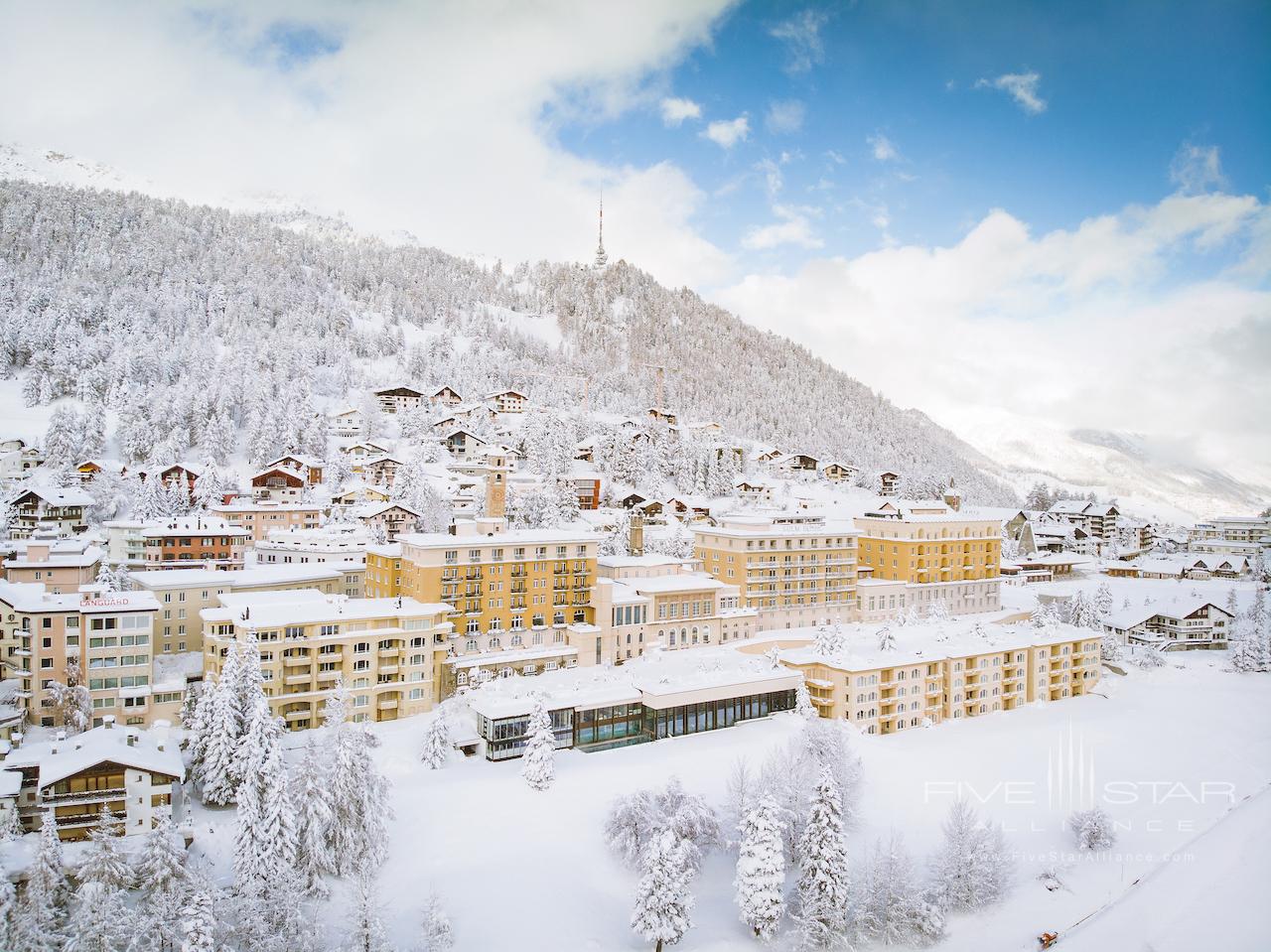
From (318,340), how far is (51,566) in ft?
230

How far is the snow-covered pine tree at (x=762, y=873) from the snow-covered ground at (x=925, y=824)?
3.66 feet

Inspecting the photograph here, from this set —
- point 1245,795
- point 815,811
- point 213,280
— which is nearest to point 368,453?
point 213,280

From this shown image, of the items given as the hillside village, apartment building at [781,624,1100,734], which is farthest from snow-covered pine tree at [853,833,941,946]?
apartment building at [781,624,1100,734]

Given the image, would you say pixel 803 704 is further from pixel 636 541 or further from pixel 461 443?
pixel 461 443

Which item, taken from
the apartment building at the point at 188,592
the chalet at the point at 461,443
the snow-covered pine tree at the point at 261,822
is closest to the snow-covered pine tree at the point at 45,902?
the snow-covered pine tree at the point at 261,822

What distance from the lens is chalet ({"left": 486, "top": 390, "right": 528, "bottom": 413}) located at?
99.3 meters

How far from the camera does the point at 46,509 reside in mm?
56156

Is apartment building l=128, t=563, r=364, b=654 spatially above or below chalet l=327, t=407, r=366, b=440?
below

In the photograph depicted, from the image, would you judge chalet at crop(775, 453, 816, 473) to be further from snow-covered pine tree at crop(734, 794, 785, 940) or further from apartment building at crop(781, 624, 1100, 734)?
snow-covered pine tree at crop(734, 794, 785, 940)

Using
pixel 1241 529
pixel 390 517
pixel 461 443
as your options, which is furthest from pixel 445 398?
pixel 1241 529

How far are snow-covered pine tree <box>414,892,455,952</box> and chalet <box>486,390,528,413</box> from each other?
77556 millimetres

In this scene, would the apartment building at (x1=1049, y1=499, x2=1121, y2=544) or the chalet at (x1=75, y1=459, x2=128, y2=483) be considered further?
the apartment building at (x1=1049, y1=499, x2=1121, y2=544)

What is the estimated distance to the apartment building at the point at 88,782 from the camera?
25781 mm

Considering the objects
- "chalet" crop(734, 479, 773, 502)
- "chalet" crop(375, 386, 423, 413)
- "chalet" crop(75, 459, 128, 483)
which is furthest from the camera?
"chalet" crop(375, 386, 423, 413)
